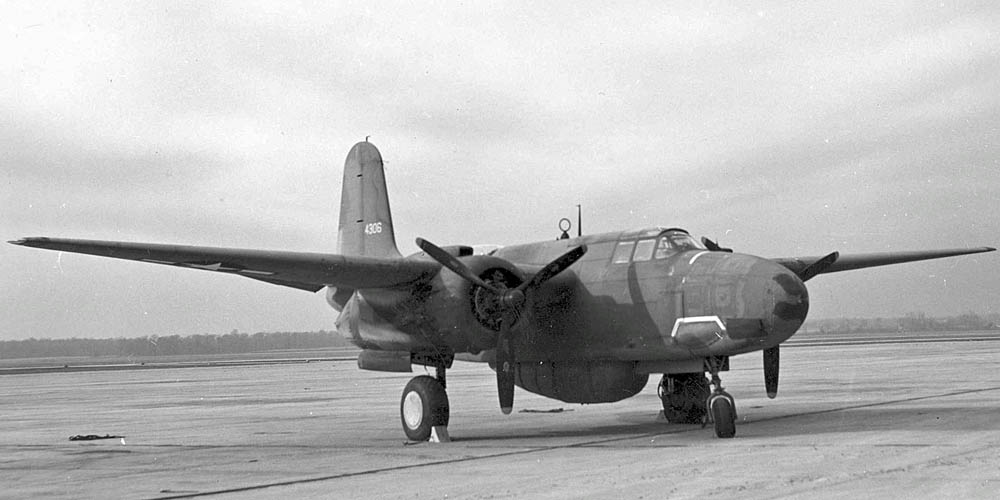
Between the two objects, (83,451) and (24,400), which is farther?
(24,400)

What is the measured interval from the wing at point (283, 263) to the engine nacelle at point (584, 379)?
9.32 ft

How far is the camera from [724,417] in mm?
15945

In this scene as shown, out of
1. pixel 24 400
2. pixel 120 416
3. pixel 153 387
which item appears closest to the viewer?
pixel 120 416

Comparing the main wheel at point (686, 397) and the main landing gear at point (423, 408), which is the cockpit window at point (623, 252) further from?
the main landing gear at point (423, 408)

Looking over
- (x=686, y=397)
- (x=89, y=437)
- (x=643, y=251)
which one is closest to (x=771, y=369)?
(x=686, y=397)

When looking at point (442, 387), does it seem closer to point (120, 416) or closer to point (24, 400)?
point (120, 416)

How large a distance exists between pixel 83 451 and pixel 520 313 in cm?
782

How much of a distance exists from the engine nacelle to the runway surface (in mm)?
681

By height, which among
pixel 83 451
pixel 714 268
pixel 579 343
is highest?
pixel 714 268

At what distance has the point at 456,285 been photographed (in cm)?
1772

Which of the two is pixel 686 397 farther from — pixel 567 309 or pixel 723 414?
pixel 723 414

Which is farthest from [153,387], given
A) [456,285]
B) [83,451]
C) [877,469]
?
[877,469]

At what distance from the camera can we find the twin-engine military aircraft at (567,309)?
16.1 m

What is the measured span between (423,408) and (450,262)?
8.79 ft
